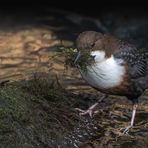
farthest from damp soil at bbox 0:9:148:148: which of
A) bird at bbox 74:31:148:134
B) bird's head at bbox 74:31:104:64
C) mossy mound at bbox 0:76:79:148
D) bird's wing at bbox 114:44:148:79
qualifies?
bird's wing at bbox 114:44:148:79

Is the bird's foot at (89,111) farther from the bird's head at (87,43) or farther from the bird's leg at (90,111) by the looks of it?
the bird's head at (87,43)

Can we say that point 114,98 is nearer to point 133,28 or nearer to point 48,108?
point 48,108

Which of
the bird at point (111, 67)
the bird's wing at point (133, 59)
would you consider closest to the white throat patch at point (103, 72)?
the bird at point (111, 67)

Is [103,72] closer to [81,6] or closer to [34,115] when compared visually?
[34,115]

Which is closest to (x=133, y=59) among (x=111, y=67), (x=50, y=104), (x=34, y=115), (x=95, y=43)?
(x=111, y=67)

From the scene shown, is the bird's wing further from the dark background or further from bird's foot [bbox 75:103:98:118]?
the dark background

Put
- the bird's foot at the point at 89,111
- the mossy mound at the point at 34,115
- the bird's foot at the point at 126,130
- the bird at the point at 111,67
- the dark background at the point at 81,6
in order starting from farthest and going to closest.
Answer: the dark background at the point at 81,6 < the bird's foot at the point at 89,111 < the bird's foot at the point at 126,130 < the bird at the point at 111,67 < the mossy mound at the point at 34,115
